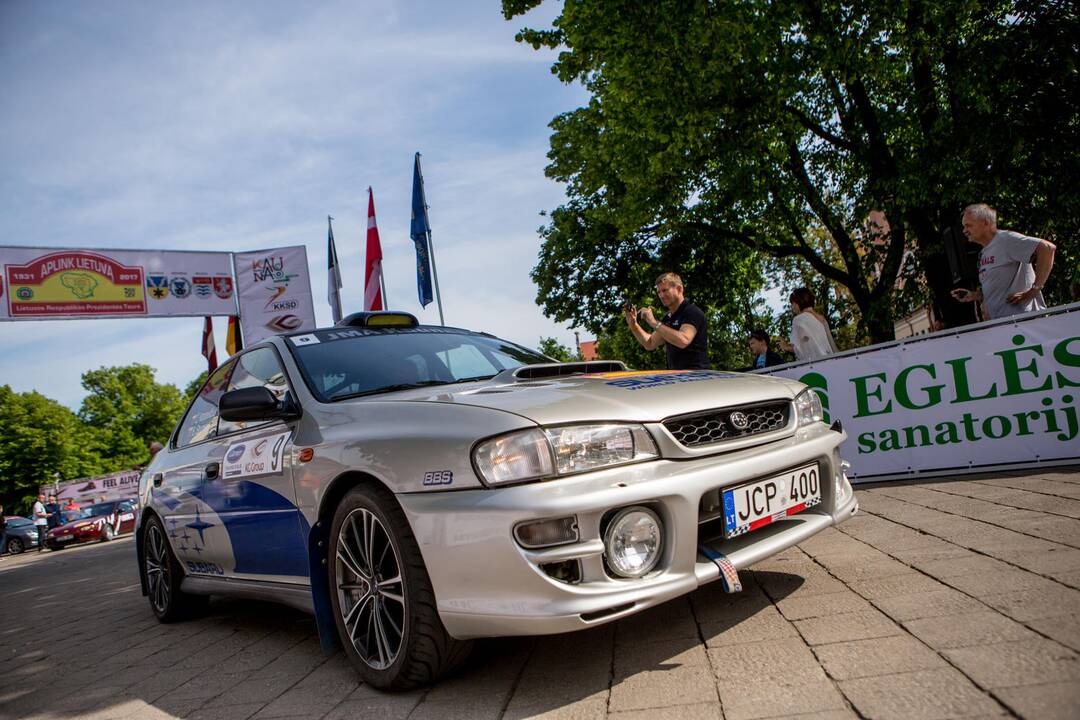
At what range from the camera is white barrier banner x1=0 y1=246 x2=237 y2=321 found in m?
14.8

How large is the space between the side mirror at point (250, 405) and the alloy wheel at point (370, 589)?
0.69 m

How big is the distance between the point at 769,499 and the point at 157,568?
4.20 m

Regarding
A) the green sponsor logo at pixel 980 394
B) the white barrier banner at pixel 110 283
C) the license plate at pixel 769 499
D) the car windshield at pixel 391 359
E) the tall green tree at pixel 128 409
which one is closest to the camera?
the license plate at pixel 769 499

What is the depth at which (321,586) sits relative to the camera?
3.16 m

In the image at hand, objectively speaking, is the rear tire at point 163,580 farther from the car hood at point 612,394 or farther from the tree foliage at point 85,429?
the tree foliage at point 85,429

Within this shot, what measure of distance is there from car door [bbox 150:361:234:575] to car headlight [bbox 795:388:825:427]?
295cm

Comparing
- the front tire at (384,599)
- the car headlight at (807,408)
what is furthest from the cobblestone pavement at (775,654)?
the car headlight at (807,408)

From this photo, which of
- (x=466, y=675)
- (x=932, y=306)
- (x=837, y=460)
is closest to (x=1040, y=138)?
(x=932, y=306)

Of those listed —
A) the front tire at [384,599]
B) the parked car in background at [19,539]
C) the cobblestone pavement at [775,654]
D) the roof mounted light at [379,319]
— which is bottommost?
the parked car in background at [19,539]

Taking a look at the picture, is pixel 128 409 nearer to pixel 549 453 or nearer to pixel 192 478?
pixel 192 478

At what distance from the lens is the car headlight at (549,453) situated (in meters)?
2.46

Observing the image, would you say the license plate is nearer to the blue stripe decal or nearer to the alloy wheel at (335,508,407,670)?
the alloy wheel at (335,508,407,670)

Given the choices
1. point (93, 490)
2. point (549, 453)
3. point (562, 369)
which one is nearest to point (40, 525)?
point (93, 490)

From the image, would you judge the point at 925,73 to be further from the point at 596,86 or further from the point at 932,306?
the point at 596,86
